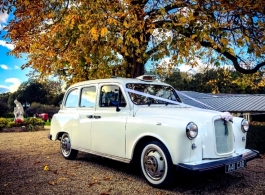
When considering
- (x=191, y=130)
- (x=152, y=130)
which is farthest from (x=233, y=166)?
(x=152, y=130)

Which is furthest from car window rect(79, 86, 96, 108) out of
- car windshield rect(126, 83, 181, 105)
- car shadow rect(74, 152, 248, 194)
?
car shadow rect(74, 152, 248, 194)

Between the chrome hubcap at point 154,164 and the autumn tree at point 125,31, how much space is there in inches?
135

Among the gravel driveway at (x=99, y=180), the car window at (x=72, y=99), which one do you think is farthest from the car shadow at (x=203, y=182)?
the car window at (x=72, y=99)

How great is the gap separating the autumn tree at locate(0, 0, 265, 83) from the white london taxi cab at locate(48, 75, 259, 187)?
179 centimetres

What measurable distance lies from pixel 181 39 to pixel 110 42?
2.61m

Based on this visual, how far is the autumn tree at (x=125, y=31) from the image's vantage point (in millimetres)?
7785

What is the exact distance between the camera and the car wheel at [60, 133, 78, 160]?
725 centimetres

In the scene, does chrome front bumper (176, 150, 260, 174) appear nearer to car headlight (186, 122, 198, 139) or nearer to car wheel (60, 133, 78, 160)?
car headlight (186, 122, 198, 139)

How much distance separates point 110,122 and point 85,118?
1.07 metres

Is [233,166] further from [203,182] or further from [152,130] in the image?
[152,130]

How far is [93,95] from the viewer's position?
6.49 metres

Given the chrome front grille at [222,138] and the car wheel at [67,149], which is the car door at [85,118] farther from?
the chrome front grille at [222,138]

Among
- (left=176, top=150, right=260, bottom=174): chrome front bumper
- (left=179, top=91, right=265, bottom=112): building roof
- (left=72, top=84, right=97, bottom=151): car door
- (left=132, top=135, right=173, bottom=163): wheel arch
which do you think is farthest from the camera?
(left=179, top=91, right=265, bottom=112): building roof

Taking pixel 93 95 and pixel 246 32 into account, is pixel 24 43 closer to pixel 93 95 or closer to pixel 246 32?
pixel 93 95
